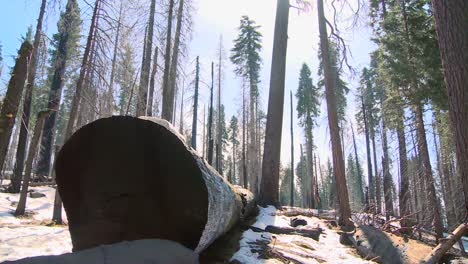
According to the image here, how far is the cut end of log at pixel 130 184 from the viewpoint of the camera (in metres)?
3.40

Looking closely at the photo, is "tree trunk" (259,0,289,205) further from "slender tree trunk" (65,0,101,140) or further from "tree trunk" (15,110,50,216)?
"tree trunk" (15,110,50,216)

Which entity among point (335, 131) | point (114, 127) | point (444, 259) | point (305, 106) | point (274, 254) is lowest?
point (444, 259)

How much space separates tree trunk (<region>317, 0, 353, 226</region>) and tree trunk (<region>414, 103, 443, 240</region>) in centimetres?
441

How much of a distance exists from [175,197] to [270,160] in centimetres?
719

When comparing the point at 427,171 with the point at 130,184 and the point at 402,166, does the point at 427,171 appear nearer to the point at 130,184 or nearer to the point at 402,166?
the point at 402,166

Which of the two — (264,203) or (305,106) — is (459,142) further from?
(305,106)

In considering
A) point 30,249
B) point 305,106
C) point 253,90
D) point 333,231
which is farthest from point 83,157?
point 305,106

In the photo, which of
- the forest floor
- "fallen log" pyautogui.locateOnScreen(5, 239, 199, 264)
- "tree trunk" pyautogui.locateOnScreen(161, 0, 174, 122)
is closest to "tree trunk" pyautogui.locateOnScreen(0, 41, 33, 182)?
the forest floor

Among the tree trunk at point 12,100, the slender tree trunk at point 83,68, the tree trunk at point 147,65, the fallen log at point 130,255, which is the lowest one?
the fallen log at point 130,255

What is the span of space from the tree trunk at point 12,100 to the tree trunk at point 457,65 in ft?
20.2

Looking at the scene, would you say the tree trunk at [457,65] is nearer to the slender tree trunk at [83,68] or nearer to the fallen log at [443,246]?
the fallen log at [443,246]

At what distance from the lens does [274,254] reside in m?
4.93

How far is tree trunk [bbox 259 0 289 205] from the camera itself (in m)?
10.1

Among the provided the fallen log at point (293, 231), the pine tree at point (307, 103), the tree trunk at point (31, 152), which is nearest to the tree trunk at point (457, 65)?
the fallen log at point (293, 231)
